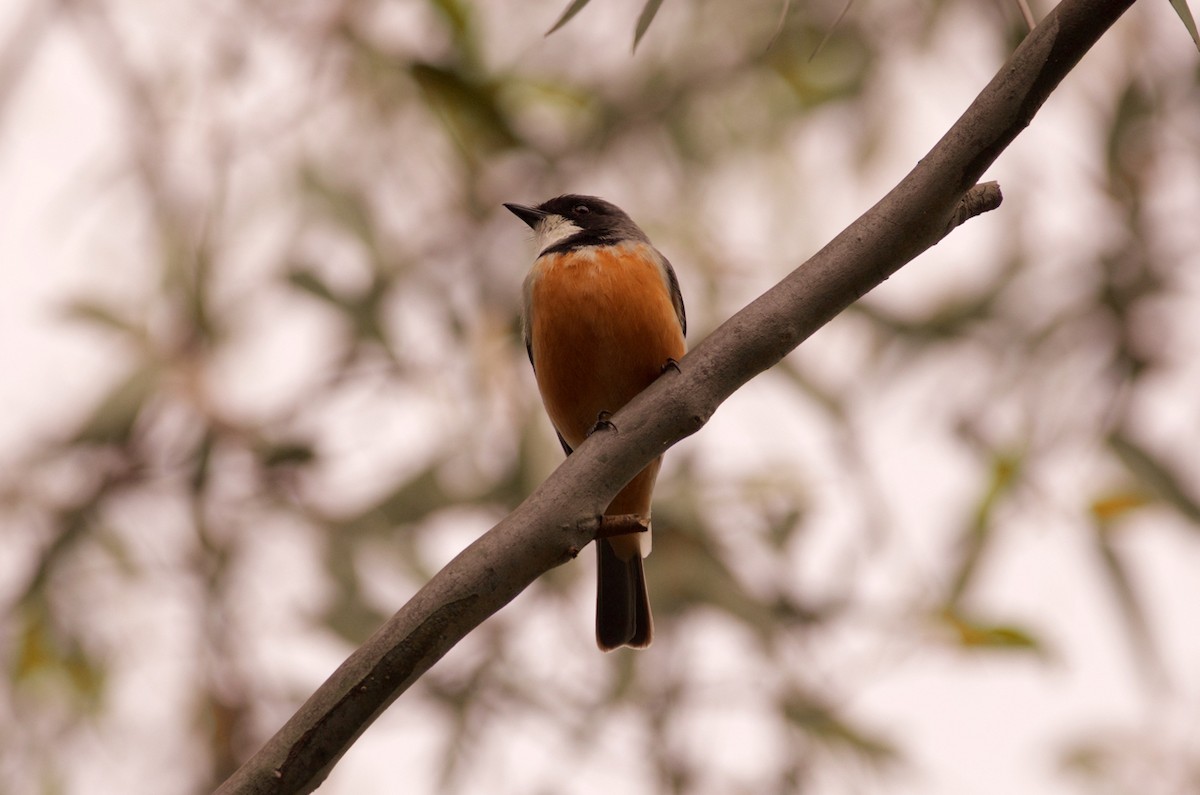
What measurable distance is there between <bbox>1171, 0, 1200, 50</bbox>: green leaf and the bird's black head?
1548 mm

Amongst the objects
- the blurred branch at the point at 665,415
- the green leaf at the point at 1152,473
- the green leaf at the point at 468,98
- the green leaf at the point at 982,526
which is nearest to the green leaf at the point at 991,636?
the green leaf at the point at 982,526

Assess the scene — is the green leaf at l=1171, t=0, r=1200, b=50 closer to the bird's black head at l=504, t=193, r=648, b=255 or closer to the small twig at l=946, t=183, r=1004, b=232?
the small twig at l=946, t=183, r=1004, b=232

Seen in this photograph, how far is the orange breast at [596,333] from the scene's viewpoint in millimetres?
2535

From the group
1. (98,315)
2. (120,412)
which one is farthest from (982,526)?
(98,315)

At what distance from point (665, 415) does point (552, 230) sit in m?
1.73

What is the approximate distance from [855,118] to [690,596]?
5.77ft

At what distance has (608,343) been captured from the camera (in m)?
2.54

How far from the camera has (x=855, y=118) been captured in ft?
14.2

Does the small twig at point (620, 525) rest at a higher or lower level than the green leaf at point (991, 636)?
lower

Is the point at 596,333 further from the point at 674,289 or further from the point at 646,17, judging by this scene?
the point at 646,17

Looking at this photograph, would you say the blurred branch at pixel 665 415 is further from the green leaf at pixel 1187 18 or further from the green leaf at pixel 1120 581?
the green leaf at pixel 1120 581

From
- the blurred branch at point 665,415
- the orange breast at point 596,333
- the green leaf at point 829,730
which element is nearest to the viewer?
the blurred branch at point 665,415

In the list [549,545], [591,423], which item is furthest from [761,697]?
[549,545]

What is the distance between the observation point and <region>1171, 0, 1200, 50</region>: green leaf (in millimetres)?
1386
